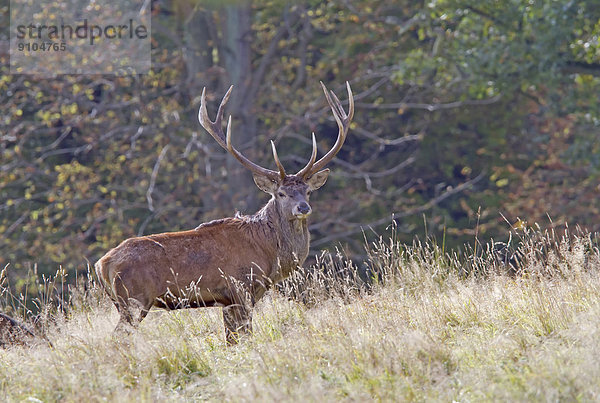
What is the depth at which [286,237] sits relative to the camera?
7.66 metres


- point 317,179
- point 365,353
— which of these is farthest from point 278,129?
point 365,353

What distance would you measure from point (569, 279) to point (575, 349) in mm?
1089

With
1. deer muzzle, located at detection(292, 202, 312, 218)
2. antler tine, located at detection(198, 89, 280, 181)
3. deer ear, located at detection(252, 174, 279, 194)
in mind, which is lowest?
deer muzzle, located at detection(292, 202, 312, 218)

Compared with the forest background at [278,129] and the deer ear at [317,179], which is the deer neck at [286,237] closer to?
the deer ear at [317,179]

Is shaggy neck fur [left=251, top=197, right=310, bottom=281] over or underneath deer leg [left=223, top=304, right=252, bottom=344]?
over

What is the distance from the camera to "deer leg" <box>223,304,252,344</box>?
6.63 meters

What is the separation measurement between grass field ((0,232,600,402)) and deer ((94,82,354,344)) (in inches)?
7.6

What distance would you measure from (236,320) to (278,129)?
10188 mm

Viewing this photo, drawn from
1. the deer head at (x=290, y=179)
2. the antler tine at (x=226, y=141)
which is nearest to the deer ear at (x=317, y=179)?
the deer head at (x=290, y=179)

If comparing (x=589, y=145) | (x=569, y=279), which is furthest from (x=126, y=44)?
(x=569, y=279)

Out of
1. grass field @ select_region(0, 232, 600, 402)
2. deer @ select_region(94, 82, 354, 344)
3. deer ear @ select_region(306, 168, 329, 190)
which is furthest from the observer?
deer ear @ select_region(306, 168, 329, 190)

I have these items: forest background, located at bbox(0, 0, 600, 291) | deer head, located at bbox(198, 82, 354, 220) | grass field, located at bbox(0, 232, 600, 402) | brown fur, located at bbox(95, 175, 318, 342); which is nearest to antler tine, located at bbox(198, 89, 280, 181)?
deer head, located at bbox(198, 82, 354, 220)

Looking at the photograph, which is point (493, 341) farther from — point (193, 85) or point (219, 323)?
point (193, 85)

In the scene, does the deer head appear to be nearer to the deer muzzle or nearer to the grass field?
the deer muzzle
